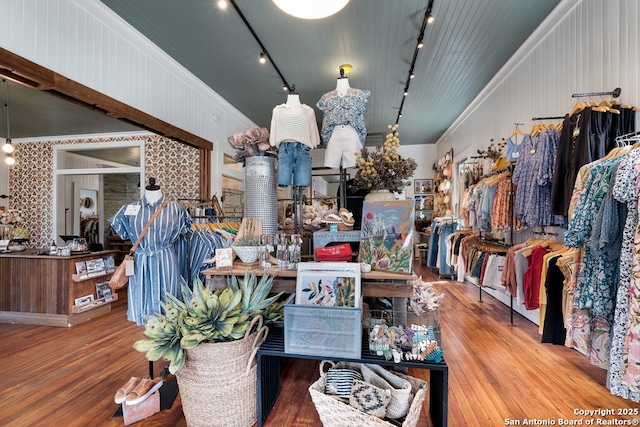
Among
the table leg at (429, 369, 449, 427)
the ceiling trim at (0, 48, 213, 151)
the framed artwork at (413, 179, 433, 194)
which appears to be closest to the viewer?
the table leg at (429, 369, 449, 427)

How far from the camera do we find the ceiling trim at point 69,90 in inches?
87.4

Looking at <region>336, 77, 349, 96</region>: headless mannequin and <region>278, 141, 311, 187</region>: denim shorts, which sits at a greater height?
<region>336, 77, 349, 96</region>: headless mannequin

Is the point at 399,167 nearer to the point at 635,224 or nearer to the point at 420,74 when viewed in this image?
the point at 635,224

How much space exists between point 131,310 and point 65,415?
0.67 meters

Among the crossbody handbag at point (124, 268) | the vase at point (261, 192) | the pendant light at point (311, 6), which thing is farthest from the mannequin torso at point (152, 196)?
the pendant light at point (311, 6)

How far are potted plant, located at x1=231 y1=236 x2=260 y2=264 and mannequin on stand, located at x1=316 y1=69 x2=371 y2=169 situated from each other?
0.99 metres

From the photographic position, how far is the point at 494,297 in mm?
4559

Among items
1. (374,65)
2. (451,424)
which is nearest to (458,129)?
(374,65)

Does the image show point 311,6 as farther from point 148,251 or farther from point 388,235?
point 148,251

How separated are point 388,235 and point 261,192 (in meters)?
1.25

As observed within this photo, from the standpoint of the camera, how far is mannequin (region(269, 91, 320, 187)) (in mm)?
2600

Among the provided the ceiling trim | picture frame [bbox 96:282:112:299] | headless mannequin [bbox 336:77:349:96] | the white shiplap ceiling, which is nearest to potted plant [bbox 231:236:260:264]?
headless mannequin [bbox 336:77:349:96]

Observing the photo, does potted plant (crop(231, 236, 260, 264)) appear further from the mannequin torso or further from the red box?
the mannequin torso

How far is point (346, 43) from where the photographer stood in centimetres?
355
